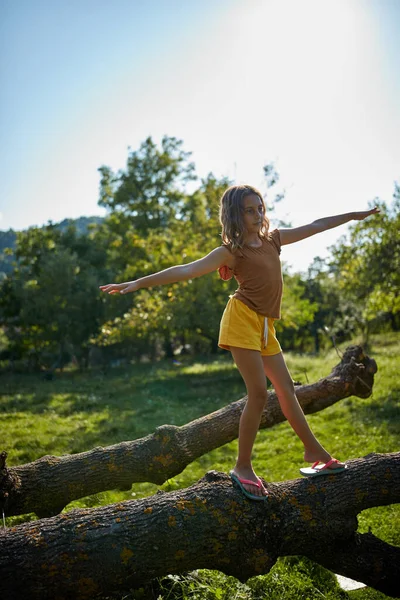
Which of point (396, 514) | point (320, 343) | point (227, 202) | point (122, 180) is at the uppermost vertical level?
point (122, 180)

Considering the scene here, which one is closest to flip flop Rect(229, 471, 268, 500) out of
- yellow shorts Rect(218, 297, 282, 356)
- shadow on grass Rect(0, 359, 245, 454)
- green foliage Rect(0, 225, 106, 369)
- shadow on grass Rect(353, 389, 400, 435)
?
yellow shorts Rect(218, 297, 282, 356)

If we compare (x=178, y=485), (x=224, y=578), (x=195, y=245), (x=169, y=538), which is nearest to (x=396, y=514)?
(x=224, y=578)

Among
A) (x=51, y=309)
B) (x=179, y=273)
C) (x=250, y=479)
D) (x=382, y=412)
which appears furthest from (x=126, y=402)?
(x=51, y=309)

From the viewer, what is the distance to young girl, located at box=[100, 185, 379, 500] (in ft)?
12.3

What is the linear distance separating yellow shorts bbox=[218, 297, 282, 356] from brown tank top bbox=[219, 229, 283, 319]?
0.06 meters

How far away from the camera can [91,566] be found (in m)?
2.99

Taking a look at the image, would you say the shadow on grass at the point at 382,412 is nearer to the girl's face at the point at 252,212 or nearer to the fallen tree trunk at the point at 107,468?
the fallen tree trunk at the point at 107,468

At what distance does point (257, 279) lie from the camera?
3.93 metres

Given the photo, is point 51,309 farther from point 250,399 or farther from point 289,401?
point 250,399

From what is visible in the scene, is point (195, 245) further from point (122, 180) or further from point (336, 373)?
point (122, 180)

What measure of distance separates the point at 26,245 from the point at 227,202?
32.7 metres

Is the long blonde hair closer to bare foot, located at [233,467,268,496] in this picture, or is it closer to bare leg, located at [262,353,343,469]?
bare leg, located at [262,353,343,469]

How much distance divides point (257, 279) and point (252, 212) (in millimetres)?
569

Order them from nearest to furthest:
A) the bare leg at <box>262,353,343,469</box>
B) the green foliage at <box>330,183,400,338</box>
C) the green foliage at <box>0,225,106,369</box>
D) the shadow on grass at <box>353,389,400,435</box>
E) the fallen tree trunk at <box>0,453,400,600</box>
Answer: the fallen tree trunk at <box>0,453,400,600</box> → the bare leg at <box>262,353,343,469</box> → the shadow on grass at <box>353,389,400,435</box> → the green foliage at <box>330,183,400,338</box> → the green foliage at <box>0,225,106,369</box>
